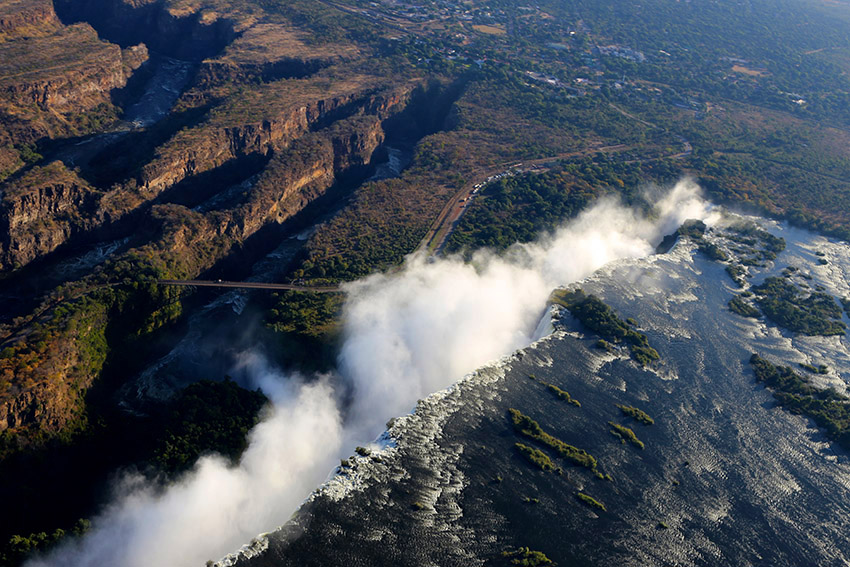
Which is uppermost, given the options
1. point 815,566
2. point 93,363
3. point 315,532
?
point 815,566

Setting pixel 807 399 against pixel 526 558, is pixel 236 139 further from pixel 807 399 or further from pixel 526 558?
pixel 807 399

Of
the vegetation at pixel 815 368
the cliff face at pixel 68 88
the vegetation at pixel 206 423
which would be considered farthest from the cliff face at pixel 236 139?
the vegetation at pixel 815 368

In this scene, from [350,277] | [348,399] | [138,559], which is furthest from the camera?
[350,277]

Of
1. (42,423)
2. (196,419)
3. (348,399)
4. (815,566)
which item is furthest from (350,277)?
(815,566)

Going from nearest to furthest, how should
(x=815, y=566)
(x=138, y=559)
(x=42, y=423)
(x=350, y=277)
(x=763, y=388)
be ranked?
1. (x=138, y=559)
2. (x=815, y=566)
3. (x=42, y=423)
4. (x=763, y=388)
5. (x=350, y=277)

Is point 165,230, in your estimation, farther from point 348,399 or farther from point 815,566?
point 815,566

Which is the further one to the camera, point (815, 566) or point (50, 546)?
point (815, 566)

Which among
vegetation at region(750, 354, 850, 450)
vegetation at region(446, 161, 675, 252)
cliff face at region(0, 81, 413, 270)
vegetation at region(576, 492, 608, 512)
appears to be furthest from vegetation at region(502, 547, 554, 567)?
cliff face at region(0, 81, 413, 270)
